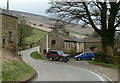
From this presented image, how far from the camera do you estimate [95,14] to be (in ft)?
96.4

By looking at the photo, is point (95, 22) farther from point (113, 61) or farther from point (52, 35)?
point (52, 35)

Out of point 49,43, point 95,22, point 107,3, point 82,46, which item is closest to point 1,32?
point 95,22

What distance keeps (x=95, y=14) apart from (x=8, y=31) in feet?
40.5

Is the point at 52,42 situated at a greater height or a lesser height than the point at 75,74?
greater

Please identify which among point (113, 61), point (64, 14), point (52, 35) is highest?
point (64, 14)

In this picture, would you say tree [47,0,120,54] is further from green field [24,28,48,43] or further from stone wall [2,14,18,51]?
green field [24,28,48,43]

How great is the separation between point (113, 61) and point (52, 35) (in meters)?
25.2

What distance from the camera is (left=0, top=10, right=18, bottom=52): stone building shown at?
24406 mm

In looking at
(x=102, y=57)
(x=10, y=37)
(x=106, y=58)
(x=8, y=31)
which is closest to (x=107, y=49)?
(x=102, y=57)

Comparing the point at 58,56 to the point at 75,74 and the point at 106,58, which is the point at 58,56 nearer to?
A: the point at 106,58

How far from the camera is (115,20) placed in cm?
2969

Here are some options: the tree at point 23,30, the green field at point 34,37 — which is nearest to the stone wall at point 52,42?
the tree at point 23,30

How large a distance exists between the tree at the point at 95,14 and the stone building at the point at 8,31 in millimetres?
6436

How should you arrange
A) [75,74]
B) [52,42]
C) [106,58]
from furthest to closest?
[52,42] → [106,58] → [75,74]
